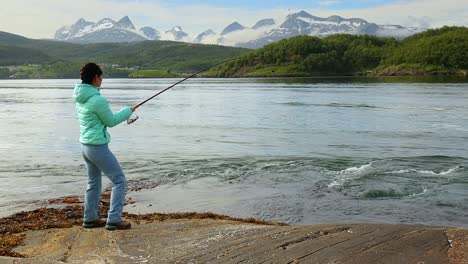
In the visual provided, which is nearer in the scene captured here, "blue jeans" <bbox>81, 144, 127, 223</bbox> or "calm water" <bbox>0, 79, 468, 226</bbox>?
"blue jeans" <bbox>81, 144, 127, 223</bbox>

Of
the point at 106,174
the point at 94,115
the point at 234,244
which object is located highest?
the point at 94,115

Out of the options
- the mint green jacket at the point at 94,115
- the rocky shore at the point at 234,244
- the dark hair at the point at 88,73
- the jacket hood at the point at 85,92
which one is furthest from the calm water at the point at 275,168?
the dark hair at the point at 88,73

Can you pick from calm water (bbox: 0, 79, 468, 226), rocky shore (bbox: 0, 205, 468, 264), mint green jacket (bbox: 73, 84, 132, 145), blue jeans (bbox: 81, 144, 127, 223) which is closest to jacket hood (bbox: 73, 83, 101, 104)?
mint green jacket (bbox: 73, 84, 132, 145)

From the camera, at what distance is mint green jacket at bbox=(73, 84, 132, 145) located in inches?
376

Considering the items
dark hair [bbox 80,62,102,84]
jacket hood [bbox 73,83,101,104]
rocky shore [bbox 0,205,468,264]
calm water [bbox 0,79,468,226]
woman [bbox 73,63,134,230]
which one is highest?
dark hair [bbox 80,62,102,84]

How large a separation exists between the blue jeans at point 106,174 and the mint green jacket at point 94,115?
18cm

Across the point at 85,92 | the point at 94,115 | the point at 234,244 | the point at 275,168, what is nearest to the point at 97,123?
the point at 94,115

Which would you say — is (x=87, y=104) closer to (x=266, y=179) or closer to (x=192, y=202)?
(x=192, y=202)

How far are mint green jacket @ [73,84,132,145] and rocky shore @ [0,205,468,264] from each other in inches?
73.8

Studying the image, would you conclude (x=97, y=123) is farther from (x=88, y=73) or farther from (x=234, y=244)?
(x=234, y=244)

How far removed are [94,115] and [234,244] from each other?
373cm

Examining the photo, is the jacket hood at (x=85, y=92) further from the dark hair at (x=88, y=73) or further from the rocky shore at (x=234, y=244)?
the rocky shore at (x=234, y=244)

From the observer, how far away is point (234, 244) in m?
8.16

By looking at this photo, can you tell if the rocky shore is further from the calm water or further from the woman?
the calm water
